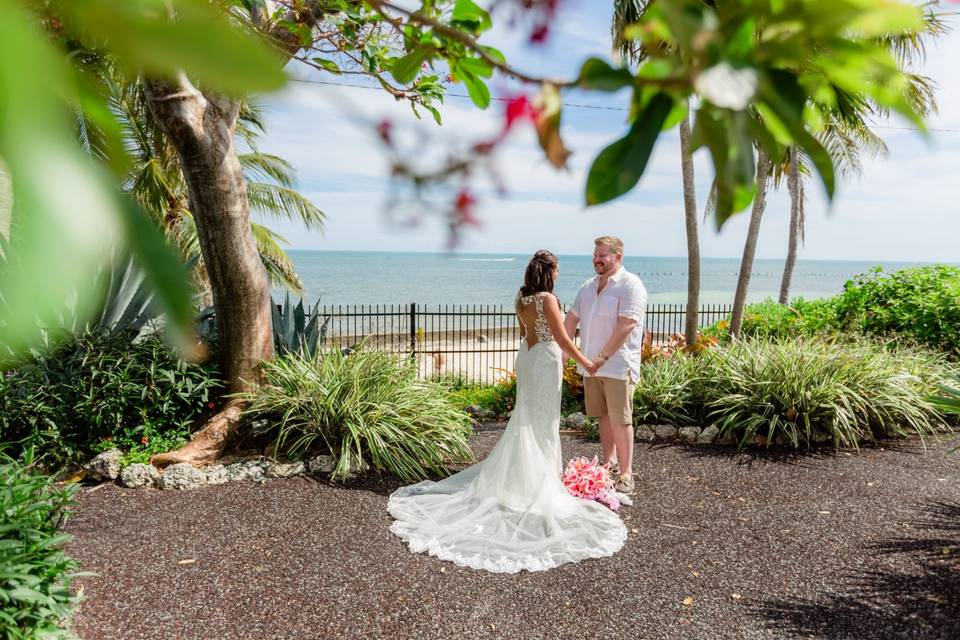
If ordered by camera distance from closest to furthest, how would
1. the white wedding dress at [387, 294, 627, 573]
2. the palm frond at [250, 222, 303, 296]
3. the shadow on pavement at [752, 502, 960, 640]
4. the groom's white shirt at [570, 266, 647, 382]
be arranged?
1. the shadow on pavement at [752, 502, 960, 640]
2. the white wedding dress at [387, 294, 627, 573]
3. the groom's white shirt at [570, 266, 647, 382]
4. the palm frond at [250, 222, 303, 296]

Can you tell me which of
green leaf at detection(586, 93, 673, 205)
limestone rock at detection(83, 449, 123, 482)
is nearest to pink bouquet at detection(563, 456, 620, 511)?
limestone rock at detection(83, 449, 123, 482)

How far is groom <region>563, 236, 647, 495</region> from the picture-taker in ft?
16.2

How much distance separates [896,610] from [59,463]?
6.18m

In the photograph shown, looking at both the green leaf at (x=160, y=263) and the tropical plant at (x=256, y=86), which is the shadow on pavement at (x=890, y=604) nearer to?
the tropical plant at (x=256, y=86)

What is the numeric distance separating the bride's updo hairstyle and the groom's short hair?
43 cm

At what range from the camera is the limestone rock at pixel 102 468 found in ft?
16.1

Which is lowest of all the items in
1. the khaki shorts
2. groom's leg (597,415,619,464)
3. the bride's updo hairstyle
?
groom's leg (597,415,619,464)

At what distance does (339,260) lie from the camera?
101m

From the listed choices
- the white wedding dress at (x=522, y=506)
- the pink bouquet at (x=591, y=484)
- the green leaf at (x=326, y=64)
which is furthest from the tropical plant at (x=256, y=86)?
the pink bouquet at (x=591, y=484)

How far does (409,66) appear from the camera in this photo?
1.09 m

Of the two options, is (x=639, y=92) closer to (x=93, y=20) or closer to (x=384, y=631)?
(x=93, y=20)

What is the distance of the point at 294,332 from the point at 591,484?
12.0ft

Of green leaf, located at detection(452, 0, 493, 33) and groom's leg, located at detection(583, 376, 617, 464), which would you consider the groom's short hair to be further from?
green leaf, located at detection(452, 0, 493, 33)

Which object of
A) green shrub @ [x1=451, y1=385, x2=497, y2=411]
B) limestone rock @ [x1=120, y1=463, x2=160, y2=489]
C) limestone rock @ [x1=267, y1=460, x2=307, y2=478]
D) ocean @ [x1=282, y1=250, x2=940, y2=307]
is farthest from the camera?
ocean @ [x1=282, y1=250, x2=940, y2=307]
